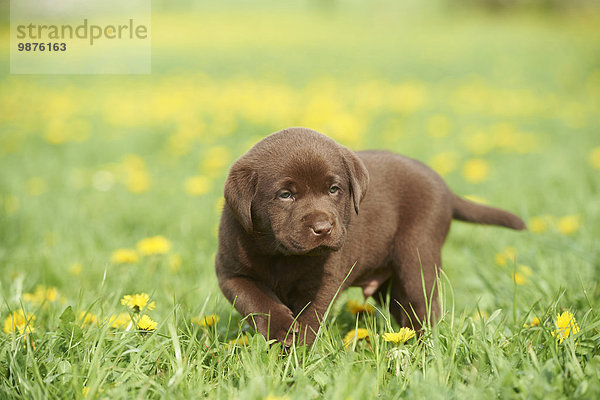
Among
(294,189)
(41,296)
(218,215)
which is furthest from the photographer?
(218,215)

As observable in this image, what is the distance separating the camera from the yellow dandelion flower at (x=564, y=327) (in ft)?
7.49

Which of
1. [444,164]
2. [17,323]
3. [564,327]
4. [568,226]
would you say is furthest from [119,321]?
[444,164]

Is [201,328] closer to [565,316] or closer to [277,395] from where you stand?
[277,395]

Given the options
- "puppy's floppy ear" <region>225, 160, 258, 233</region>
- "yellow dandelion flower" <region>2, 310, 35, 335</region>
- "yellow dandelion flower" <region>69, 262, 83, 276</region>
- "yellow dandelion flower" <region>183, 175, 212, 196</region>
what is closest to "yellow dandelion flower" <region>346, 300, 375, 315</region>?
"puppy's floppy ear" <region>225, 160, 258, 233</region>

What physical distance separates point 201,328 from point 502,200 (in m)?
3.44

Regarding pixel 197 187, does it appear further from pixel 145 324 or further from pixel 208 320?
pixel 145 324

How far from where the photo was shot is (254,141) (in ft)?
→ 22.0

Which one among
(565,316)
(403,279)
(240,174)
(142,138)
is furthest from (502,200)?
(142,138)

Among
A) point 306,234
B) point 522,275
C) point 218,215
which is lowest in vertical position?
point 218,215

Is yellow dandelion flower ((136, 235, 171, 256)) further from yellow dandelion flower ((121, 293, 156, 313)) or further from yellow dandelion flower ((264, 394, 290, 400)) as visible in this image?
yellow dandelion flower ((264, 394, 290, 400))

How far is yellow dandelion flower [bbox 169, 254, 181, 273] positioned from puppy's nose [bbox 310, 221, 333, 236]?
1.71 meters

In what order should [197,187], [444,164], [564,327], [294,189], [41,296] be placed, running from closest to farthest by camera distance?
[564,327] < [294,189] < [41,296] < [197,187] < [444,164]

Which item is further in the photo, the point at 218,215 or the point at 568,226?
the point at 218,215

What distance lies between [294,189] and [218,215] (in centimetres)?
238
